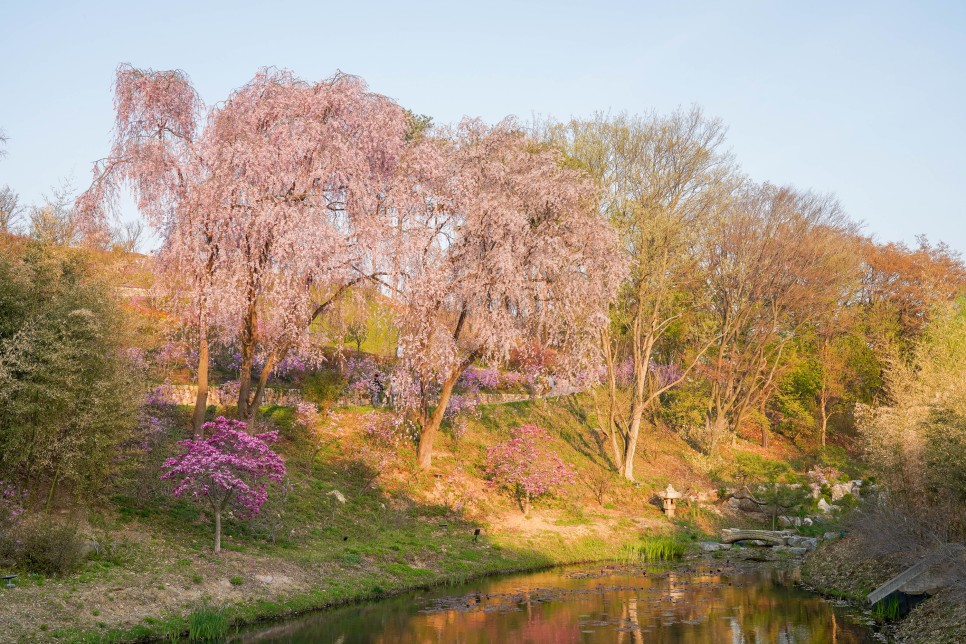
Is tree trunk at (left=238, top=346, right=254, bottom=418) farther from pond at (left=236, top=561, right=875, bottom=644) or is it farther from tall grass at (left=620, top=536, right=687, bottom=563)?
tall grass at (left=620, top=536, right=687, bottom=563)

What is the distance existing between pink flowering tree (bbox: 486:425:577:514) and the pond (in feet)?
22.6

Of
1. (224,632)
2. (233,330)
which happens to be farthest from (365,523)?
(224,632)

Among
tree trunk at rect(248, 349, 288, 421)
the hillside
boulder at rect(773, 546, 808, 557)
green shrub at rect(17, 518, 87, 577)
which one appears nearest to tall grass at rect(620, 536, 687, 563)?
the hillside

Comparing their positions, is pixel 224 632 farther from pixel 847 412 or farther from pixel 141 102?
pixel 847 412

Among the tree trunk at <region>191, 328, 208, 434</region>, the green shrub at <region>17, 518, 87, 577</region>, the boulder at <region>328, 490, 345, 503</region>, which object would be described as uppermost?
the tree trunk at <region>191, 328, 208, 434</region>

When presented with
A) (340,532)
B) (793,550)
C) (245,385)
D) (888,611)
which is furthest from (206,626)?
(793,550)

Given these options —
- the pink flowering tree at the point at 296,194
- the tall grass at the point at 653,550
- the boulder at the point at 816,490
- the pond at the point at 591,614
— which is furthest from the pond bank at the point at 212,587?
the boulder at the point at 816,490

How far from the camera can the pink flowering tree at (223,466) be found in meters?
20.0

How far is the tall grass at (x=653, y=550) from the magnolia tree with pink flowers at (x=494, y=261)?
7.64 m

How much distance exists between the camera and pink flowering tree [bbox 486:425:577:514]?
106 feet

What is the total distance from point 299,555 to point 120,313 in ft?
28.1

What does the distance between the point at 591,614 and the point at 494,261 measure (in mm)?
13840

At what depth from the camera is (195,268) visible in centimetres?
2523

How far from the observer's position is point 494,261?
28.8 m
